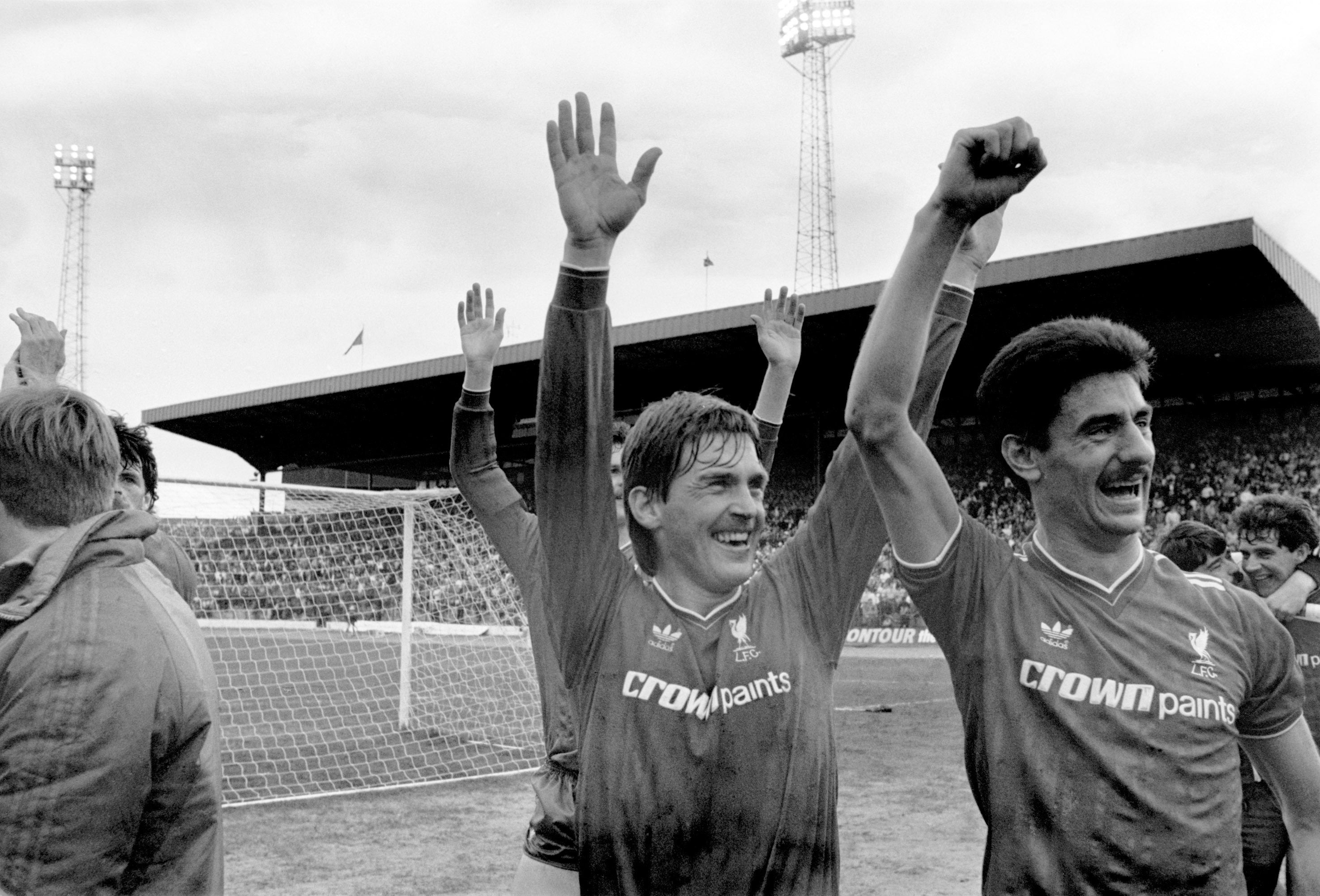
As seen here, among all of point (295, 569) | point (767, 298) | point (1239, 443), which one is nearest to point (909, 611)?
point (1239, 443)

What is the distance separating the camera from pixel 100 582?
81.0 inches

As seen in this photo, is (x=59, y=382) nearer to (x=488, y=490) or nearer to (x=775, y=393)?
(x=488, y=490)

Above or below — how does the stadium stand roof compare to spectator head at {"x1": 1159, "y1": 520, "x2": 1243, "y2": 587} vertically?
above

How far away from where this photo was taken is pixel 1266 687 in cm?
209

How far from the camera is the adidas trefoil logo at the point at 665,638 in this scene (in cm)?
219

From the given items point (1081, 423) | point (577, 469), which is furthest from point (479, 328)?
point (1081, 423)

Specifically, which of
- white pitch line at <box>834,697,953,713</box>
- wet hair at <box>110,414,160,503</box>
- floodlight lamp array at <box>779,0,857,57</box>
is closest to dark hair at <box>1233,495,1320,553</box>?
wet hair at <box>110,414,160,503</box>

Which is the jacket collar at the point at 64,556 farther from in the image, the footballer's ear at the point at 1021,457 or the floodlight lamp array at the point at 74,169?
the floodlight lamp array at the point at 74,169

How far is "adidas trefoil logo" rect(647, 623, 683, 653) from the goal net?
5.35m

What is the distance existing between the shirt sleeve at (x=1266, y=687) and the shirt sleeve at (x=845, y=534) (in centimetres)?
68

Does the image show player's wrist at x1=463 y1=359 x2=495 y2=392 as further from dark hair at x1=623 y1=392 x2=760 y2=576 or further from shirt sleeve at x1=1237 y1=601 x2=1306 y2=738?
shirt sleeve at x1=1237 y1=601 x2=1306 y2=738

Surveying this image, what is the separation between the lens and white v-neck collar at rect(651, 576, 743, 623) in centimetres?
225

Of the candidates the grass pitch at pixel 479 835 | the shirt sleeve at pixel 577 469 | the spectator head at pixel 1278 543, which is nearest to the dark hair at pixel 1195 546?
the spectator head at pixel 1278 543

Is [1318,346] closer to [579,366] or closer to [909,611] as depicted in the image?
[909,611]
